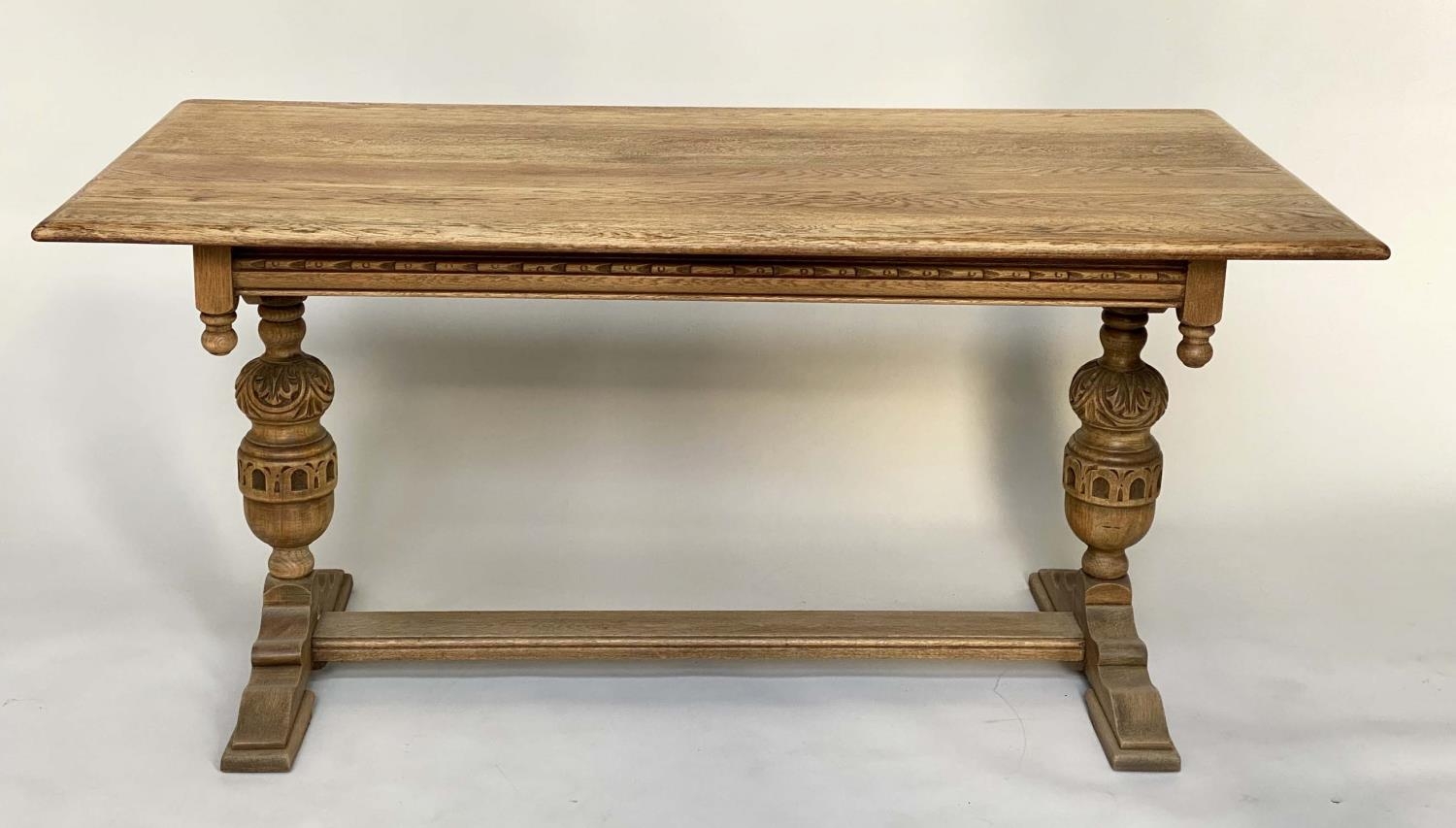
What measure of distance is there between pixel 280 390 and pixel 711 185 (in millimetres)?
876

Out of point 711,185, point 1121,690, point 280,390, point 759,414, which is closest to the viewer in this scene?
point 711,185

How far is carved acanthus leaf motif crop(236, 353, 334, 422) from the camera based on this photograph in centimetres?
369

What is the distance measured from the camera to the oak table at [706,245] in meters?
3.24

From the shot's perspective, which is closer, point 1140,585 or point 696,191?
point 696,191

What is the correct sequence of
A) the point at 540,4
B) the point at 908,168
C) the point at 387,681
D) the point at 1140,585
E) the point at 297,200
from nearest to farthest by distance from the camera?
the point at 297,200, the point at 908,168, the point at 387,681, the point at 1140,585, the point at 540,4

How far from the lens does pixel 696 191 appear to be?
3445mm

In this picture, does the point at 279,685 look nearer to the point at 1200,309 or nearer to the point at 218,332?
the point at 218,332

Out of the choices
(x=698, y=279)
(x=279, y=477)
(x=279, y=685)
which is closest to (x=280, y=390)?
(x=279, y=477)

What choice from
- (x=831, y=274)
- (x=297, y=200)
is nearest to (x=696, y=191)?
(x=831, y=274)

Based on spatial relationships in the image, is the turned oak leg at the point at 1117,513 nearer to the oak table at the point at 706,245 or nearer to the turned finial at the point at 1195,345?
the oak table at the point at 706,245

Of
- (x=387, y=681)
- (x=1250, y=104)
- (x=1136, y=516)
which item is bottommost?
(x=387, y=681)

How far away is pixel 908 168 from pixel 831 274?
383mm

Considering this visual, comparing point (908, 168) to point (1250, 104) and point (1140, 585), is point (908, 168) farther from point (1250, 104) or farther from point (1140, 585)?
point (1250, 104)

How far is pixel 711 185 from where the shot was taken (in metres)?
3.49
